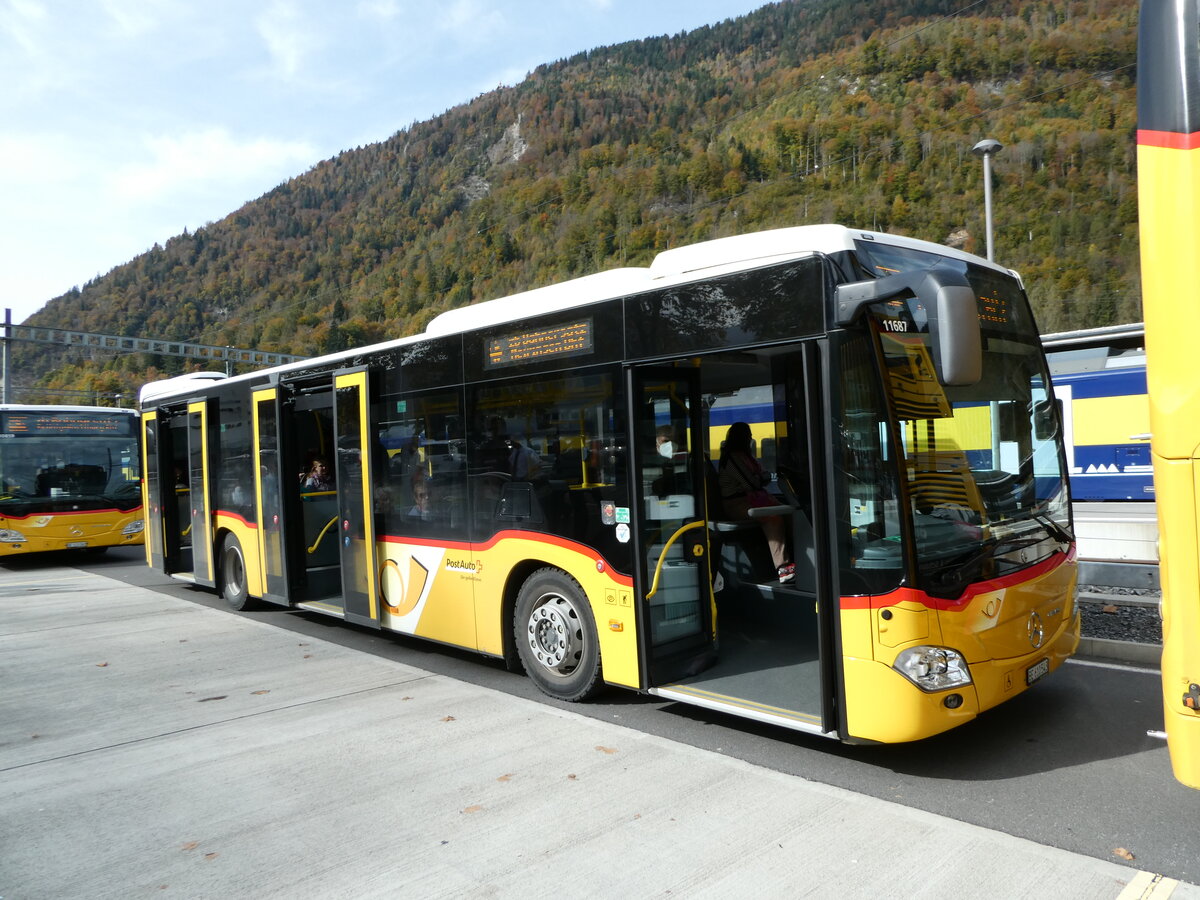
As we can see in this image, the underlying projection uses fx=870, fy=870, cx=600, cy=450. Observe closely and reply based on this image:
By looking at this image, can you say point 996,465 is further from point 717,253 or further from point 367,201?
point 367,201

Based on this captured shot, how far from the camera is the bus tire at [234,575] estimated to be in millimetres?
10328

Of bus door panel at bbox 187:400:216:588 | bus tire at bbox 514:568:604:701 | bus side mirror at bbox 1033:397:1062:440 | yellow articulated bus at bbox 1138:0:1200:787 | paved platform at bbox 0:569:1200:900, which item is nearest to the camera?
yellow articulated bus at bbox 1138:0:1200:787

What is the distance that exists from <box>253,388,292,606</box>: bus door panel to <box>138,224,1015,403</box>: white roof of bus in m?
2.60

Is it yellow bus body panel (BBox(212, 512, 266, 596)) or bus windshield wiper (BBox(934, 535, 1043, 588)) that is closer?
bus windshield wiper (BBox(934, 535, 1043, 588))

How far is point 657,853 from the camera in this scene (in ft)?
12.7

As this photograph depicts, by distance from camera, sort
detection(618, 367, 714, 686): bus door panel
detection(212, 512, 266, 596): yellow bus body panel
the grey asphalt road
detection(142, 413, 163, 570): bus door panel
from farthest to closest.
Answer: detection(142, 413, 163, 570): bus door panel, detection(212, 512, 266, 596): yellow bus body panel, detection(618, 367, 714, 686): bus door panel, the grey asphalt road

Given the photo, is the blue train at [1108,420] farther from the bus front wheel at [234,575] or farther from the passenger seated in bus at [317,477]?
the bus front wheel at [234,575]

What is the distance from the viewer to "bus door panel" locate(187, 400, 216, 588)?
1073cm

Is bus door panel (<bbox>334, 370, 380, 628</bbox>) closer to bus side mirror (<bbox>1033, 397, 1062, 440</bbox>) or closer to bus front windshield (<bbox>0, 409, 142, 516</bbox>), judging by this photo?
bus side mirror (<bbox>1033, 397, 1062, 440</bbox>)

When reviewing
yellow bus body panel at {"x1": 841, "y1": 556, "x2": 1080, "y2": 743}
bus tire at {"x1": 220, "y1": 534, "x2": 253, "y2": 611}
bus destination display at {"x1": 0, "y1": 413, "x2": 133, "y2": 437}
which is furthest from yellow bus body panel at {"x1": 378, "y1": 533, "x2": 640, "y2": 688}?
bus destination display at {"x1": 0, "y1": 413, "x2": 133, "y2": 437}

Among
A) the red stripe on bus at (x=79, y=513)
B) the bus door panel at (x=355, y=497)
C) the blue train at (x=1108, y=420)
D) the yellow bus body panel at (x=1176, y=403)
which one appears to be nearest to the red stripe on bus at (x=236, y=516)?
the bus door panel at (x=355, y=497)

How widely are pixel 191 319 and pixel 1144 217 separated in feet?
229

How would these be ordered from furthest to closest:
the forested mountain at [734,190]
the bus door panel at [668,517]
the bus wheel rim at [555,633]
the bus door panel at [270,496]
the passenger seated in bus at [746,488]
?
the forested mountain at [734,190], the bus door panel at [270,496], the passenger seated in bus at [746,488], the bus wheel rim at [555,633], the bus door panel at [668,517]

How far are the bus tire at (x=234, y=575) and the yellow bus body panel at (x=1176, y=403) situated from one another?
30.6 feet
